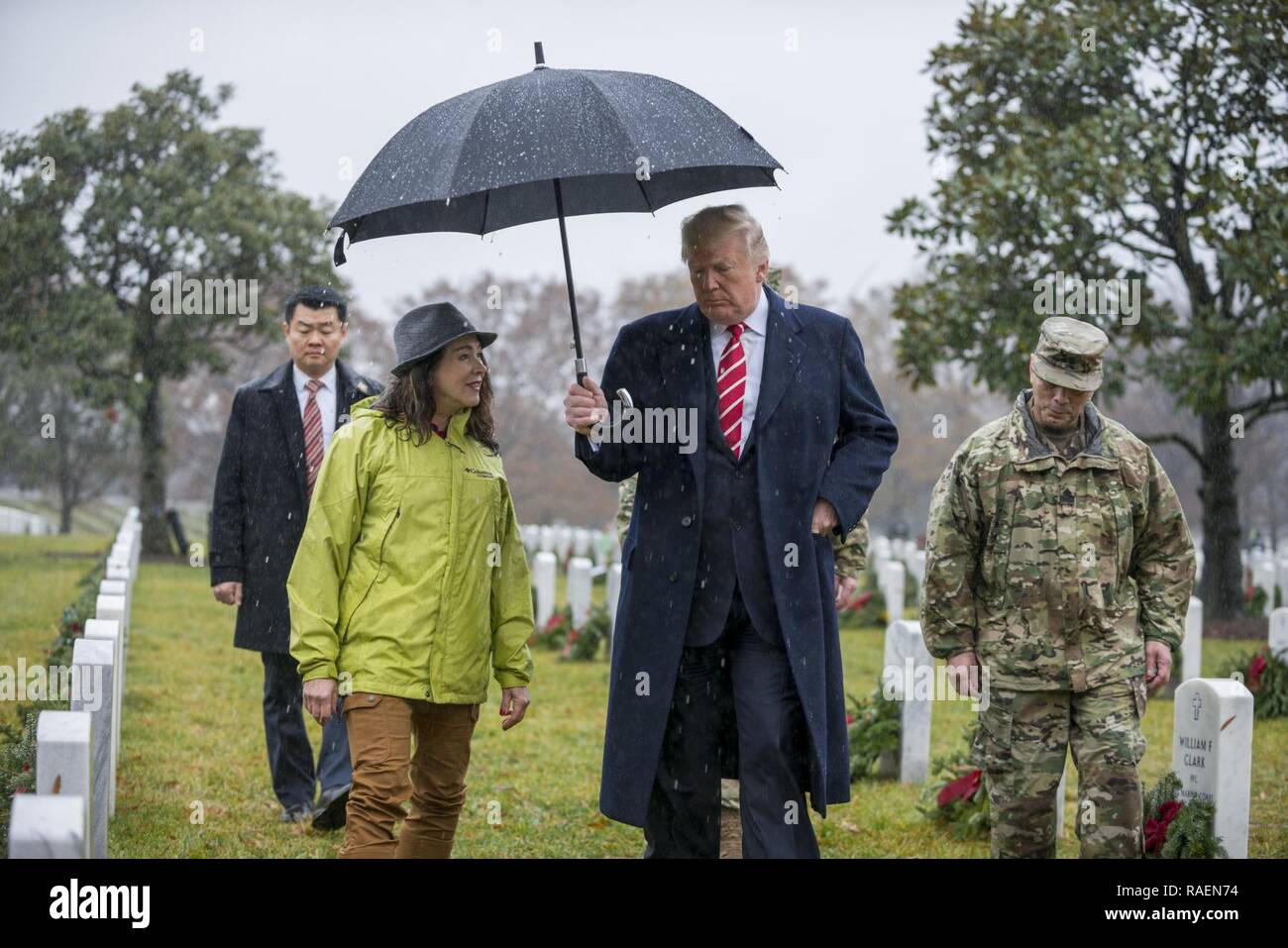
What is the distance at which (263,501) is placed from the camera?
7242 mm

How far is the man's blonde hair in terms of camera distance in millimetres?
4992

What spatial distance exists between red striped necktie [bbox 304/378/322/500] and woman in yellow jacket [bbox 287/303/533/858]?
75.5 inches

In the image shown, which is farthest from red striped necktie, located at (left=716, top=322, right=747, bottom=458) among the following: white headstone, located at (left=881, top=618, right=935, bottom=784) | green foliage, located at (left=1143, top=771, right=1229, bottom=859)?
white headstone, located at (left=881, top=618, right=935, bottom=784)

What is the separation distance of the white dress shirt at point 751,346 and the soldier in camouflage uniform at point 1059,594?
3.04 feet

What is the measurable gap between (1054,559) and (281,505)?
139 inches

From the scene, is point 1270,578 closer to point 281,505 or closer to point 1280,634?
point 1280,634

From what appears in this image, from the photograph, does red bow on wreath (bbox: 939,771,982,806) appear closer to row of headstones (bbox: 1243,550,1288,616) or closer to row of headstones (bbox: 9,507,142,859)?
row of headstones (bbox: 9,507,142,859)

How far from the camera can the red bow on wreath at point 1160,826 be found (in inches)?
241

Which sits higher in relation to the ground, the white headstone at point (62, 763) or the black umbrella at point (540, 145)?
the black umbrella at point (540, 145)

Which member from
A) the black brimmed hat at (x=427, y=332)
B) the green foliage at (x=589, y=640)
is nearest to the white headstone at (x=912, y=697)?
the black brimmed hat at (x=427, y=332)

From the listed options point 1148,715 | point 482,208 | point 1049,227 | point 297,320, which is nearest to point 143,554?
point 1049,227

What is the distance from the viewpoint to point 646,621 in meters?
4.99

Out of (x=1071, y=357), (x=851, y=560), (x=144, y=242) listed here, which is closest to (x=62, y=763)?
(x=1071, y=357)

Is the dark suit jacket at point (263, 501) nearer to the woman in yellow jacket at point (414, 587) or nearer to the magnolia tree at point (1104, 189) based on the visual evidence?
the woman in yellow jacket at point (414, 587)
